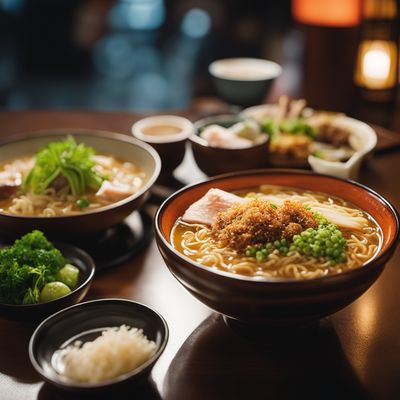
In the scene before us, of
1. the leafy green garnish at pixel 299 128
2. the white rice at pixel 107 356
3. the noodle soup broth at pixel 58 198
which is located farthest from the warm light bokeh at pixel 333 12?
the white rice at pixel 107 356

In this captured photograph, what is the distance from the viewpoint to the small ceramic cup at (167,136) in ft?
10.5

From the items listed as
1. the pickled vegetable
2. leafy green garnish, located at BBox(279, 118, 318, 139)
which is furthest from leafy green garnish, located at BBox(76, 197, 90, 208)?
leafy green garnish, located at BBox(279, 118, 318, 139)

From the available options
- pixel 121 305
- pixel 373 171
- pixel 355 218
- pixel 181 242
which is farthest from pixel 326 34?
pixel 121 305

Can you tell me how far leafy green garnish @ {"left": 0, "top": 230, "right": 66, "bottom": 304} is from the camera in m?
2.09

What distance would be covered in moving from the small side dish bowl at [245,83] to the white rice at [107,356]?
2.46 meters

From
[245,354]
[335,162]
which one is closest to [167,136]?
[335,162]

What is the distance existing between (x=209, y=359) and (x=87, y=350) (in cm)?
42

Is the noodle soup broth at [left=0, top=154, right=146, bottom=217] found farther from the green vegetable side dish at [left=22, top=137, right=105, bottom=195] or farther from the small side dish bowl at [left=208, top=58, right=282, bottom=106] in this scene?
the small side dish bowl at [left=208, top=58, right=282, bottom=106]

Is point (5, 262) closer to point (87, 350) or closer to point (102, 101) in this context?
point (87, 350)

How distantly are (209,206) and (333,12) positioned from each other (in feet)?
7.96

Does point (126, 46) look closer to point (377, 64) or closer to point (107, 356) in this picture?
point (377, 64)

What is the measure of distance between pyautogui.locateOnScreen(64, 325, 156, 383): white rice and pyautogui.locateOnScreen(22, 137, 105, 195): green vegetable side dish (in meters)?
1.12

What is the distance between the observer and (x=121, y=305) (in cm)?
202

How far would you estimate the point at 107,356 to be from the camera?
173 centimetres
